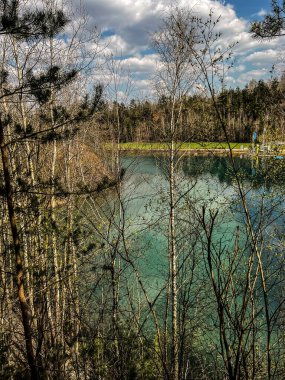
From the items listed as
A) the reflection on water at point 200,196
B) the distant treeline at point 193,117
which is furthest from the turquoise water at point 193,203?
the distant treeline at point 193,117

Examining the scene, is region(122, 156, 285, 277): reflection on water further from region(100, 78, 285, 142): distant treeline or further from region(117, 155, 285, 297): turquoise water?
region(100, 78, 285, 142): distant treeline

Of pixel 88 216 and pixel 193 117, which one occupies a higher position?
pixel 193 117

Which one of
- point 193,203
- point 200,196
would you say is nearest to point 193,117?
point 200,196

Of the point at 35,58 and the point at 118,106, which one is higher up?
the point at 35,58

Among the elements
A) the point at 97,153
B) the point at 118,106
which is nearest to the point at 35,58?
the point at 118,106

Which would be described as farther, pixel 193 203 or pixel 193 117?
pixel 193 117

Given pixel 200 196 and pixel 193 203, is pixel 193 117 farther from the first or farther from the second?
pixel 193 203

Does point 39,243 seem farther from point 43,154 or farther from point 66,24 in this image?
point 66,24

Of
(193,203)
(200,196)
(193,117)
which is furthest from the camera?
(200,196)

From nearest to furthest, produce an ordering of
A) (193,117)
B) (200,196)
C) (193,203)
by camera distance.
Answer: (193,203), (193,117), (200,196)

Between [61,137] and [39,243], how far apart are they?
137 inches

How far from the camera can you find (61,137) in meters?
3.72

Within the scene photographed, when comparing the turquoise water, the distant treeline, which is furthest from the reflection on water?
the distant treeline

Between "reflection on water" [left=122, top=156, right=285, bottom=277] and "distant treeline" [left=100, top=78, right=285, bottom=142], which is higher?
"distant treeline" [left=100, top=78, right=285, bottom=142]
